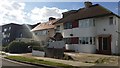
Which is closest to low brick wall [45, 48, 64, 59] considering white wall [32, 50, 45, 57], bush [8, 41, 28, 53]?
white wall [32, 50, 45, 57]

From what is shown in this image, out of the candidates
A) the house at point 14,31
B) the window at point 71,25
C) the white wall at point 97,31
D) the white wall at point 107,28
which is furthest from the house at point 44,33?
the house at point 14,31

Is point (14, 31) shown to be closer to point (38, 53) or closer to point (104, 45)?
point (38, 53)

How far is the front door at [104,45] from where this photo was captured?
2861cm

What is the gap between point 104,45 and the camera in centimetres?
2941

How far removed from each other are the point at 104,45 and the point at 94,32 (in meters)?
2.59

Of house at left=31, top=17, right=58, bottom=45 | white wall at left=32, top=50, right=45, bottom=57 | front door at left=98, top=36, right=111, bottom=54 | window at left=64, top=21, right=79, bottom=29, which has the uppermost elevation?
window at left=64, top=21, right=79, bottom=29

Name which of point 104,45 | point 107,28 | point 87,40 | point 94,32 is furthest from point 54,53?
point 107,28

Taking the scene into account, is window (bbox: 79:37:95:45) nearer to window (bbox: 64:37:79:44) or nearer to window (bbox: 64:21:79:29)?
window (bbox: 64:37:79:44)

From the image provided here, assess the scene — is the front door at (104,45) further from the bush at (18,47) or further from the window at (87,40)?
the bush at (18,47)

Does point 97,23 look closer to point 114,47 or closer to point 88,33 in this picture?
point 88,33

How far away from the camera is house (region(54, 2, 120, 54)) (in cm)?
2831

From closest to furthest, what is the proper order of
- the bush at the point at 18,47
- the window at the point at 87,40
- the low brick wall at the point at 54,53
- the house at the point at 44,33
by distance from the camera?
1. the low brick wall at the point at 54,53
2. the window at the point at 87,40
3. the bush at the point at 18,47
4. the house at the point at 44,33

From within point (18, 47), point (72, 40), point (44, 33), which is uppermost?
point (44, 33)

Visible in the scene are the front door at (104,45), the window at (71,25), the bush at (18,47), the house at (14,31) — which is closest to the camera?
the front door at (104,45)
